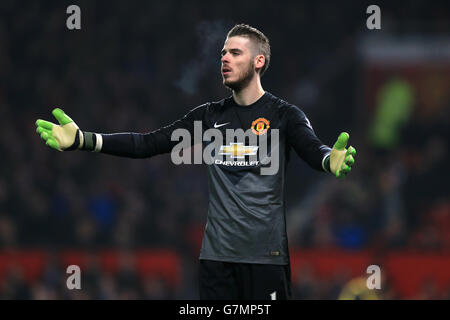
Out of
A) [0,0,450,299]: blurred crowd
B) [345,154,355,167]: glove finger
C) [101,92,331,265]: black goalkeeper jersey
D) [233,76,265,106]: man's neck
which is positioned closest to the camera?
[345,154,355,167]: glove finger

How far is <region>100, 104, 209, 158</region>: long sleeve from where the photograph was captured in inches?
176

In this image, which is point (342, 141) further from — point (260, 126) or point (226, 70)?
point (226, 70)

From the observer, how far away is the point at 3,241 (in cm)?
1050

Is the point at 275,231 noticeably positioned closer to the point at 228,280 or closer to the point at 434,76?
the point at 228,280

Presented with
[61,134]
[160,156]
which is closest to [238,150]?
[61,134]

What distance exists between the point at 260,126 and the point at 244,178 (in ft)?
1.00

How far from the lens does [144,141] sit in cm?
453

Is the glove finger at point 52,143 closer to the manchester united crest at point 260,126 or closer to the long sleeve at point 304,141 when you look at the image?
the manchester united crest at point 260,126

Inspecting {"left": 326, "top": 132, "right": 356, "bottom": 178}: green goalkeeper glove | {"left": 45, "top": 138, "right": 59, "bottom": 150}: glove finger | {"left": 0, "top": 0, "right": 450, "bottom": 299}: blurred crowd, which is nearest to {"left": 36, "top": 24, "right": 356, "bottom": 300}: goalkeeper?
{"left": 45, "top": 138, "right": 59, "bottom": 150}: glove finger

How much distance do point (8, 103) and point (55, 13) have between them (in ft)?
7.46

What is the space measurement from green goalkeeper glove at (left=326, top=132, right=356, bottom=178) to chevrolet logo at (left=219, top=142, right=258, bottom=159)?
1.70ft

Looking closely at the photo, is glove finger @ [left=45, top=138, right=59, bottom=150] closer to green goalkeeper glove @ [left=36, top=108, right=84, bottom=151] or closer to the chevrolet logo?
green goalkeeper glove @ [left=36, top=108, right=84, bottom=151]

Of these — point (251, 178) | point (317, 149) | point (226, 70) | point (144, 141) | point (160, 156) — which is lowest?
point (251, 178)

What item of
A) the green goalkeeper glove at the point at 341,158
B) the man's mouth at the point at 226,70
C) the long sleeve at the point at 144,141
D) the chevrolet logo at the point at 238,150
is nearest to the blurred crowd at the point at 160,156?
the long sleeve at the point at 144,141
